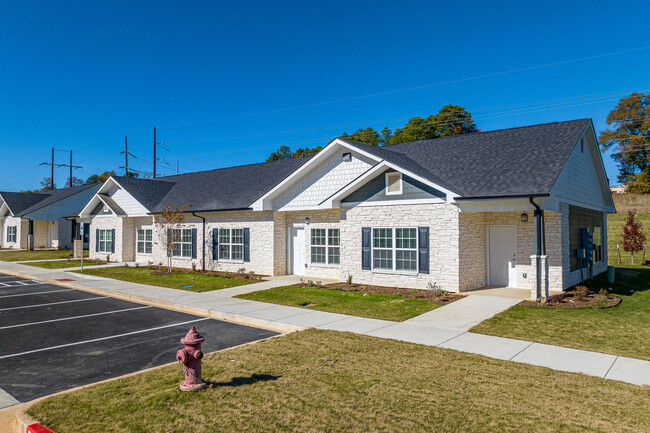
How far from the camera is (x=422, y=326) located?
972 centimetres

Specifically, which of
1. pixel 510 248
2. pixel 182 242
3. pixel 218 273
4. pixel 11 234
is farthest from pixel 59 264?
pixel 510 248

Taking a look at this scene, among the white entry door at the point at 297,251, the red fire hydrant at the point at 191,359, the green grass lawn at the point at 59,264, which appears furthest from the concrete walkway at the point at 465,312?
the green grass lawn at the point at 59,264

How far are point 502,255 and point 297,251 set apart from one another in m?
8.65

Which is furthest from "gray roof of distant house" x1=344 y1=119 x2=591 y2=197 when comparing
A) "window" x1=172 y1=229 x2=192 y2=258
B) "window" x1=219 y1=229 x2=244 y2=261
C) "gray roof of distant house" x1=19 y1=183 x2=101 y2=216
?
"gray roof of distant house" x1=19 y1=183 x2=101 y2=216

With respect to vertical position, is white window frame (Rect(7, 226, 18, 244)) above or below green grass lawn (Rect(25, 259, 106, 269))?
above

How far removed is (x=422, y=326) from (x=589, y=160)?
12688 mm

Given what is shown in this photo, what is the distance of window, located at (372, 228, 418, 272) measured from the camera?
14898 mm

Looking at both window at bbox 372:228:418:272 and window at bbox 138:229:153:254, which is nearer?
window at bbox 372:228:418:272

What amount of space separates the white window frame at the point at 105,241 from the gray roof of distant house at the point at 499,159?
19.7 meters

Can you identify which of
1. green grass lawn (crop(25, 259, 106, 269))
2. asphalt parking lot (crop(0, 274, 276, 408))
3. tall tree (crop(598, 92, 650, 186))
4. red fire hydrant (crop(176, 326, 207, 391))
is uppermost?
tall tree (crop(598, 92, 650, 186))

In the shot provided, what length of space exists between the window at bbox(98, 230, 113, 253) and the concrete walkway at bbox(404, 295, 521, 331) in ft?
77.9

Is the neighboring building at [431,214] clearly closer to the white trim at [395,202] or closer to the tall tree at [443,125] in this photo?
the white trim at [395,202]

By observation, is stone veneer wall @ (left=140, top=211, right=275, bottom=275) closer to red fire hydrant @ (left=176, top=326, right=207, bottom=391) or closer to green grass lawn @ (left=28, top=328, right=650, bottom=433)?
green grass lawn @ (left=28, top=328, right=650, bottom=433)

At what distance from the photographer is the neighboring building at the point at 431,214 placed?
13.9 meters
